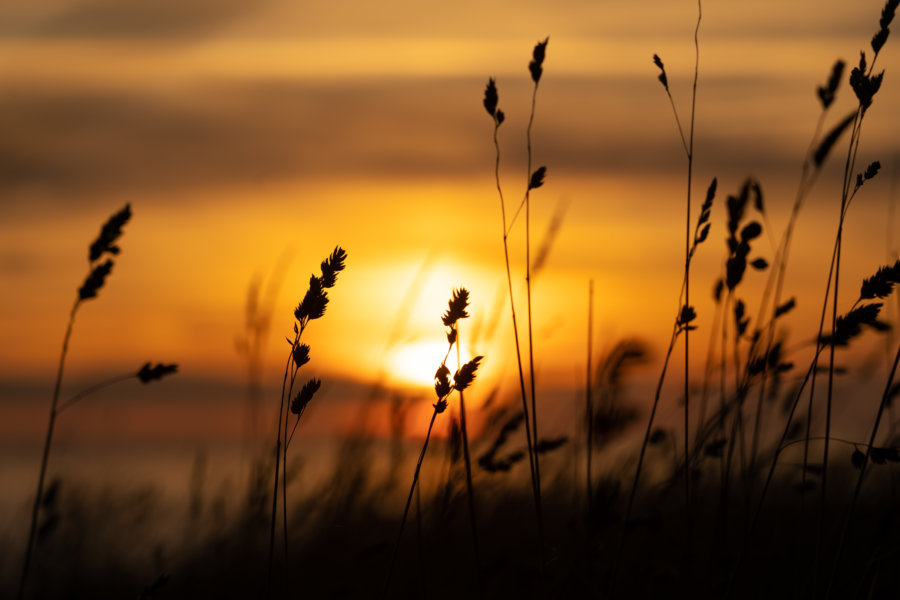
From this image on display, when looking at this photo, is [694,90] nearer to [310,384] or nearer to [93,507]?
[310,384]

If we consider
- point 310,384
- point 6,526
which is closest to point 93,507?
point 6,526

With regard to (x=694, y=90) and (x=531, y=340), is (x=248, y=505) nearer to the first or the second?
(x=531, y=340)

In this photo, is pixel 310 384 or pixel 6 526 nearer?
pixel 310 384

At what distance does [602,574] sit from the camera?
2.17 m

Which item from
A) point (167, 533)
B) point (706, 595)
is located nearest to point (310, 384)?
point (706, 595)

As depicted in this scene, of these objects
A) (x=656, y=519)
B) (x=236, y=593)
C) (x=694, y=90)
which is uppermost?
(x=694, y=90)

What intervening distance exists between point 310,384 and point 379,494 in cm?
236

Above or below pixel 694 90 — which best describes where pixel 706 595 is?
below

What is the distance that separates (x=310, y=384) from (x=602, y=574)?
949mm

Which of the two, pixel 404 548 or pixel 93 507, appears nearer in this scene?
pixel 404 548

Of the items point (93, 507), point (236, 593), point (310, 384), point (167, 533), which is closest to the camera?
point (310, 384)

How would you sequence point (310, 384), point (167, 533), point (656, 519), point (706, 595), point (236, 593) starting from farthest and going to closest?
point (167, 533) < point (236, 593) < point (706, 595) < point (656, 519) < point (310, 384)

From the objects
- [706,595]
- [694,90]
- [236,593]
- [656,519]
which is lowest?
[236,593]

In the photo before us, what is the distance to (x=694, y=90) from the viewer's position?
6.89 feet
